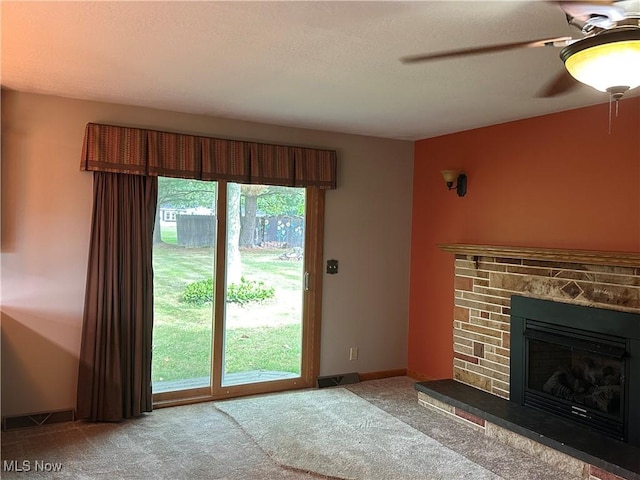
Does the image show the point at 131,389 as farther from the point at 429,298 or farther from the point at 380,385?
the point at 429,298

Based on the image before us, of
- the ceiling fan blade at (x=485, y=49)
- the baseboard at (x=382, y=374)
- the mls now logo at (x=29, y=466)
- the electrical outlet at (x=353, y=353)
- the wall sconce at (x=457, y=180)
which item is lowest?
the mls now logo at (x=29, y=466)

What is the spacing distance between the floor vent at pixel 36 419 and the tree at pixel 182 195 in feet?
4.59

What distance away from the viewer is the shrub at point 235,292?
4375 mm

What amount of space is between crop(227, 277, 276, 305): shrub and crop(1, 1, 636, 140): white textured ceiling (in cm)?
141

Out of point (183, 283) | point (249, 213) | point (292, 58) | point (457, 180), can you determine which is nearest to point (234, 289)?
point (183, 283)

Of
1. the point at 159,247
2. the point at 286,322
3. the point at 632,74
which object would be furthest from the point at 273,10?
the point at 286,322

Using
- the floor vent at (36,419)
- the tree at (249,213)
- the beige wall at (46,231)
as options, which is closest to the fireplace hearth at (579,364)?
the tree at (249,213)

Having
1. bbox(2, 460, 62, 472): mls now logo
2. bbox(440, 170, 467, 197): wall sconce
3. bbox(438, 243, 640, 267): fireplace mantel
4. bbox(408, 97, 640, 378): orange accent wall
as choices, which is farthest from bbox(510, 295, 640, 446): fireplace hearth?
bbox(2, 460, 62, 472): mls now logo

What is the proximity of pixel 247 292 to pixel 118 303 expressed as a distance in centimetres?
110

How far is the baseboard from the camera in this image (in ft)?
16.8

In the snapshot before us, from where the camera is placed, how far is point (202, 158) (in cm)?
425

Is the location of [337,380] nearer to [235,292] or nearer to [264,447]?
[235,292]

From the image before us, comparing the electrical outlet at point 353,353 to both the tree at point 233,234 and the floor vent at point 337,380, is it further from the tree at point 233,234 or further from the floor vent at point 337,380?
the tree at point 233,234

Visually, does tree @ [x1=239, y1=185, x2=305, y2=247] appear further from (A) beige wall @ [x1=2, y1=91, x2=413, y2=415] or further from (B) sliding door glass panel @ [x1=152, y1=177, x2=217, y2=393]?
(A) beige wall @ [x1=2, y1=91, x2=413, y2=415]
